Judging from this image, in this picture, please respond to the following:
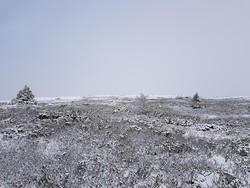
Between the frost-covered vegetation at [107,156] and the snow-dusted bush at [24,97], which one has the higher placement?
the snow-dusted bush at [24,97]

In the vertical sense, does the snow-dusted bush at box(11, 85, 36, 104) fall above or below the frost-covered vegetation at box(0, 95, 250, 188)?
above

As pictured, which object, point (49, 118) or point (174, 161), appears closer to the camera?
point (174, 161)

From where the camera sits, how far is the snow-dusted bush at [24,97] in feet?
78.3

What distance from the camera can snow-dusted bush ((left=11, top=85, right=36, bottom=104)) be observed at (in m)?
23.9

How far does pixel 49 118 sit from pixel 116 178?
26.7 ft

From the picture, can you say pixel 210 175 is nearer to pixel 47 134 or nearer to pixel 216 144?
pixel 216 144

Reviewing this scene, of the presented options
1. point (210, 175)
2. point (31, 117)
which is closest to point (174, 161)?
point (210, 175)

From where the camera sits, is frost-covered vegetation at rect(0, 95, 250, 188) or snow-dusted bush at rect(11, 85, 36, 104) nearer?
frost-covered vegetation at rect(0, 95, 250, 188)

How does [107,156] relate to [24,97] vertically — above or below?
below

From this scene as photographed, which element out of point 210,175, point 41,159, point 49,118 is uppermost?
point 49,118

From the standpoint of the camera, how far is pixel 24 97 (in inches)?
961

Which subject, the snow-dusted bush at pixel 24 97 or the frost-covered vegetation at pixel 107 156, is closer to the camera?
the frost-covered vegetation at pixel 107 156

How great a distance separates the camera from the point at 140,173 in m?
7.84

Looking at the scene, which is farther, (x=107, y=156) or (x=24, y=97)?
(x=24, y=97)
